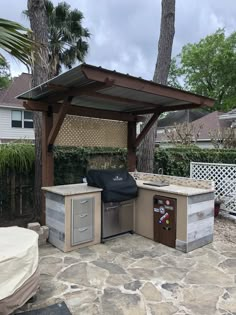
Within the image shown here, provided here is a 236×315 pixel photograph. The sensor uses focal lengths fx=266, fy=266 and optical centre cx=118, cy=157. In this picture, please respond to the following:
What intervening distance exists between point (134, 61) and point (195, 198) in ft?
50.1

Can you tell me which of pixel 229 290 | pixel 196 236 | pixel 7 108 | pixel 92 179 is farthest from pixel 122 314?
pixel 7 108

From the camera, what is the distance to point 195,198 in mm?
3764

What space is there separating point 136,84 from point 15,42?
1.40 metres

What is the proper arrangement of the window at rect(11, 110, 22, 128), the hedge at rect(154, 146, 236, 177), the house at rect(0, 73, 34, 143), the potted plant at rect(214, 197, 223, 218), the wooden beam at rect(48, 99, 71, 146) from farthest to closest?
1. the window at rect(11, 110, 22, 128)
2. the house at rect(0, 73, 34, 143)
3. the hedge at rect(154, 146, 236, 177)
4. the potted plant at rect(214, 197, 223, 218)
5. the wooden beam at rect(48, 99, 71, 146)

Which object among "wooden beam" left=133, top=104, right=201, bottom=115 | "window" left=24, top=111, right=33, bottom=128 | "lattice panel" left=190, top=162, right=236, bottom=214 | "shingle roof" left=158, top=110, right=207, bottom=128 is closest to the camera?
"wooden beam" left=133, top=104, right=201, bottom=115

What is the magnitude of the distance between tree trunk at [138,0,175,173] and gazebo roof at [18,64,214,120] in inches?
46.9

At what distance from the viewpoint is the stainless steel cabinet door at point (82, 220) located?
3729mm

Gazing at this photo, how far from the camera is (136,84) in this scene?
10.6 ft

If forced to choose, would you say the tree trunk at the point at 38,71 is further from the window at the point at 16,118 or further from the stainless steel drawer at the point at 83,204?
the window at the point at 16,118

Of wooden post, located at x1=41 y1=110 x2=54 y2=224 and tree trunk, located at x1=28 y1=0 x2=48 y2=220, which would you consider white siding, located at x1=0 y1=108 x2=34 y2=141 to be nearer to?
tree trunk, located at x1=28 y1=0 x2=48 y2=220

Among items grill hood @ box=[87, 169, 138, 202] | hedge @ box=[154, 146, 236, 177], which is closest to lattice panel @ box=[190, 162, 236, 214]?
hedge @ box=[154, 146, 236, 177]

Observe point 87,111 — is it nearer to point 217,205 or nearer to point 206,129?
point 217,205

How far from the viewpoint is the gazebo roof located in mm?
2969

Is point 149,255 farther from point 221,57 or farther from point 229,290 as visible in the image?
point 221,57
